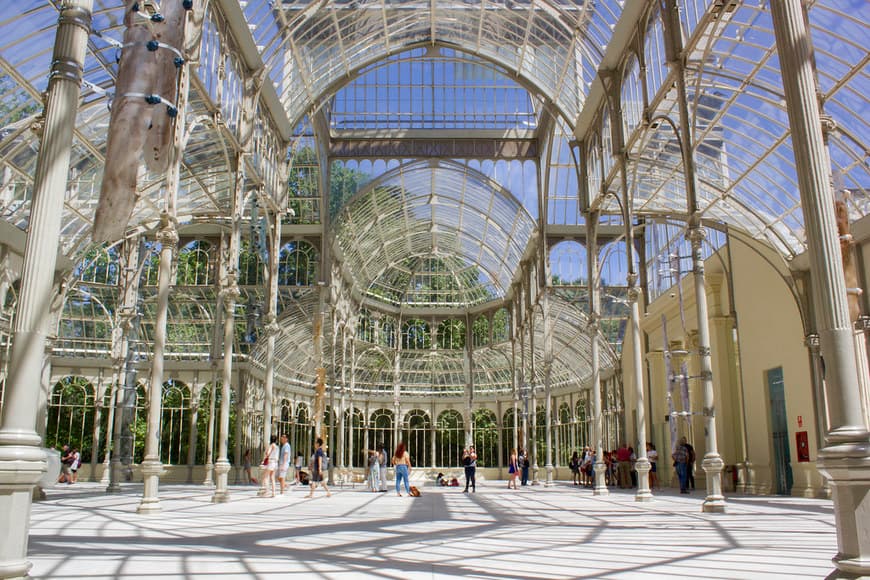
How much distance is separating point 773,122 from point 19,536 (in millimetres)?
21491

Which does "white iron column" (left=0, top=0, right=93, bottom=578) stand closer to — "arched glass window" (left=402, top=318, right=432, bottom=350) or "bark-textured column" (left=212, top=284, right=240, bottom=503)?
"bark-textured column" (left=212, top=284, right=240, bottom=503)

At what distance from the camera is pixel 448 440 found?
56250 millimetres

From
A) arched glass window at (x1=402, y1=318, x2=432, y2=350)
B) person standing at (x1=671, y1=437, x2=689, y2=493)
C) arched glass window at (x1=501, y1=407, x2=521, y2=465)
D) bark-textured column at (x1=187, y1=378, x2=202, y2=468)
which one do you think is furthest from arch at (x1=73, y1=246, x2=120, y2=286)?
arched glass window at (x1=501, y1=407, x2=521, y2=465)

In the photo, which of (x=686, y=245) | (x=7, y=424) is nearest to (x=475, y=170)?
(x=686, y=245)

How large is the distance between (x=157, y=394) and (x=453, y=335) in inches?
1672

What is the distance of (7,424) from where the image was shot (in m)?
5.89

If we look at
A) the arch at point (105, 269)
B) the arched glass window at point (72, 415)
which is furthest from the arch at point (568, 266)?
the arched glass window at point (72, 415)

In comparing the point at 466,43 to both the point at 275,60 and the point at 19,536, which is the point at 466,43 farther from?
the point at 19,536

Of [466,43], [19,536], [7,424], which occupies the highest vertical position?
[466,43]

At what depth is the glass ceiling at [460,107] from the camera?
18.0m

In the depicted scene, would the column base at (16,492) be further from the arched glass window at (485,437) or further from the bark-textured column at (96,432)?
the arched glass window at (485,437)

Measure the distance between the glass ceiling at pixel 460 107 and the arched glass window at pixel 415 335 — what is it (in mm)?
9896

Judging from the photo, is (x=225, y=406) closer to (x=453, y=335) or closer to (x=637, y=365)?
(x=637, y=365)

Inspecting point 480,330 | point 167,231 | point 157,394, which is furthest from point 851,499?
point 480,330
